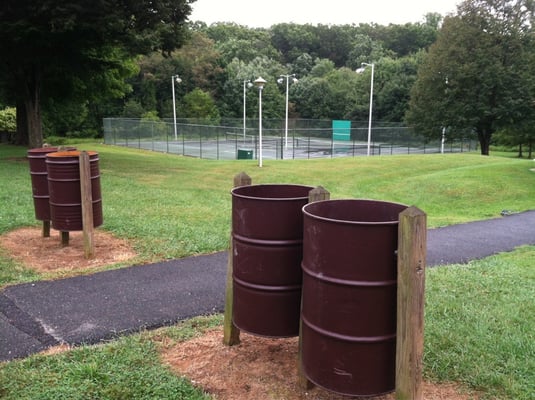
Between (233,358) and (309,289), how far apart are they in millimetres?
1154

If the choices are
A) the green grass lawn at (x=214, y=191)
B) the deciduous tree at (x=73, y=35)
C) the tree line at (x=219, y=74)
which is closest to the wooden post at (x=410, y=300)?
the green grass lawn at (x=214, y=191)

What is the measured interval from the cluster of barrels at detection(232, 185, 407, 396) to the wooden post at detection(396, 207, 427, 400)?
6cm

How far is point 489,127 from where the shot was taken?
3350 centimetres

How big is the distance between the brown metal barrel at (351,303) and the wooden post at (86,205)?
446cm

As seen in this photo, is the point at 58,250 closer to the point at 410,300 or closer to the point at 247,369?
the point at 247,369

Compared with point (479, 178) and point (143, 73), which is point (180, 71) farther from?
point (479, 178)

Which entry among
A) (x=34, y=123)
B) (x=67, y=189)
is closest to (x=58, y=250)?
(x=67, y=189)

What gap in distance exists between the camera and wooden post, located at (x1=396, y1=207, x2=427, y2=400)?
2.74 metres

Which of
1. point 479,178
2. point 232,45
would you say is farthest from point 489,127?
point 232,45

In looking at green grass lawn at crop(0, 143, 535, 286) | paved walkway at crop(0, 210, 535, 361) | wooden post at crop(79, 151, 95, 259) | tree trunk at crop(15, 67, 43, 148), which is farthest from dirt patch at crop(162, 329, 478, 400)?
tree trunk at crop(15, 67, 43, 148)

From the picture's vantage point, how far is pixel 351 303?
282 cm

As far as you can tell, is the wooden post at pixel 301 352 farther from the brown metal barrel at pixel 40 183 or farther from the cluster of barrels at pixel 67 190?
the brown metal barrel at pixel 40 183

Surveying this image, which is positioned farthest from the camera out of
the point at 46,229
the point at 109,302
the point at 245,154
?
the point at 245,154

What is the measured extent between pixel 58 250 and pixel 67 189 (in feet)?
3.07
